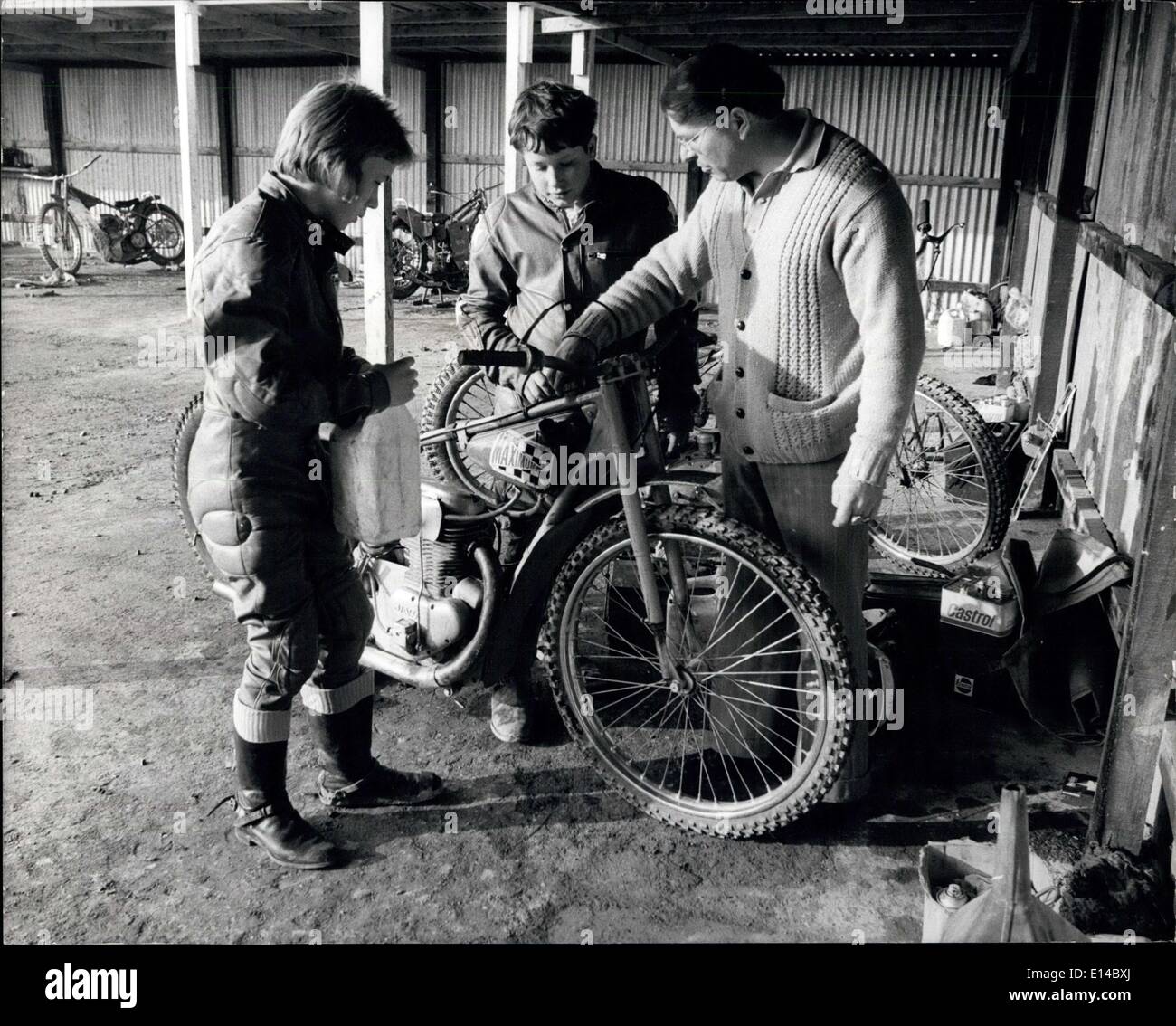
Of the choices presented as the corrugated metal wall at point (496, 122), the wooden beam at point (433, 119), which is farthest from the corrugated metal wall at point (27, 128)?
the wooden beam at point (433, 119)

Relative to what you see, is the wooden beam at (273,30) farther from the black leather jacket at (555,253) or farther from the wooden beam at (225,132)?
the black leather jacket at (555,253)

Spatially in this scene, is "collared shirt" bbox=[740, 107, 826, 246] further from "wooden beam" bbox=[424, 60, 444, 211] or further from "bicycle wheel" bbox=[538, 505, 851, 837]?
"wooden beam" bbox=[424, 60, 444, 211]

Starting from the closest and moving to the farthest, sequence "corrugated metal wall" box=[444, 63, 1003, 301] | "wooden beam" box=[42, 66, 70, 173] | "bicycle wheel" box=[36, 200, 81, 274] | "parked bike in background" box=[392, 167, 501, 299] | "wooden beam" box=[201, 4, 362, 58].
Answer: "wooden beam" box=[201, 4, 362, 58] → "corrugated metal wall" box=[444, 63, 1003, 301] → "parked bike in background" box=[392, 167, 501, 299] → "bicycle wheel" box=[36, 200, 81, 274] → "wooden beam" box=[42, 66, 70, 173]

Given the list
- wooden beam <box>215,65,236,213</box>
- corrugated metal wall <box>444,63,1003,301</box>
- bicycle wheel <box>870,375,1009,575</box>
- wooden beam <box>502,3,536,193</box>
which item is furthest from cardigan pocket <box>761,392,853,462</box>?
wooden beam <box>215,65,236,213</box>

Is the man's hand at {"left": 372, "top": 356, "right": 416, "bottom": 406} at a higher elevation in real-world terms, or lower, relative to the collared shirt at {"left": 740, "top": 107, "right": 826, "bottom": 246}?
lower

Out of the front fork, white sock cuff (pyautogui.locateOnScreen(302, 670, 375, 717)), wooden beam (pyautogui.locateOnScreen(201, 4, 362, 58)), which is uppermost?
wooden beam (pyautogui.locateOnScreen(201, 4, 362, 58))

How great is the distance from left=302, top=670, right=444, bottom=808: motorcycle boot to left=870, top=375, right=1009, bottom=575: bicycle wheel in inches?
91.7

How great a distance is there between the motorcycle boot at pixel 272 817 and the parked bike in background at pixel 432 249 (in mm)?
11317

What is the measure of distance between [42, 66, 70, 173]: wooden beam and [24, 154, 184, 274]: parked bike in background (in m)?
3.37

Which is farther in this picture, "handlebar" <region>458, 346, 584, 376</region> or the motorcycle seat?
the motorcycle seat

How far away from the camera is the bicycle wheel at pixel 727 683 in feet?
8.29

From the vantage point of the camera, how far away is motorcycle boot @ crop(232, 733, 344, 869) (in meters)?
2.58

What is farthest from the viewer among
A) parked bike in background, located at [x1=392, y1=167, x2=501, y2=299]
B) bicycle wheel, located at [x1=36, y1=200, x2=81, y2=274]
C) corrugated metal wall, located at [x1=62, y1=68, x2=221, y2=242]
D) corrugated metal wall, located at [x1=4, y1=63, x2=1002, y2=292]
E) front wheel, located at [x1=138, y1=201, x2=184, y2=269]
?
corrugated metal wall, located at [x1=62, y1=68, x2=221, y2=242]
